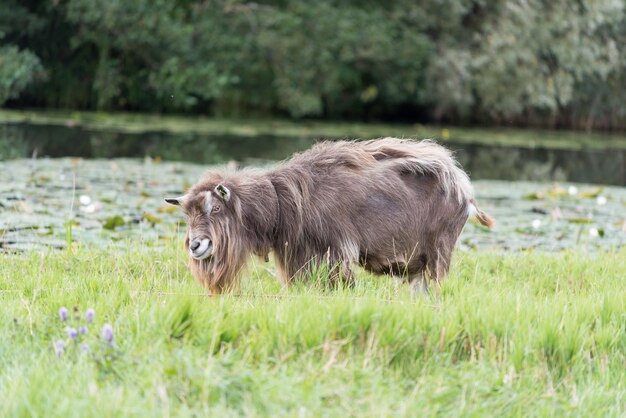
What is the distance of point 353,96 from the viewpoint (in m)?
31.6

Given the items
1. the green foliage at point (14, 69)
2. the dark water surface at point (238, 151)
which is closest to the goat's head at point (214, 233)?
the dark water surface at point (238, 151)

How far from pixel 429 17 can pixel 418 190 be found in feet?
80.6

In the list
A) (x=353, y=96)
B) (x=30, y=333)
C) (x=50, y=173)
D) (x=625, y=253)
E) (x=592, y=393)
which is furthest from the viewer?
(x=353, y=96)

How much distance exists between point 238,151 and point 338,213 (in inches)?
488

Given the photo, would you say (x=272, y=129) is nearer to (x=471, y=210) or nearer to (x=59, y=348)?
(x=471, y=210)

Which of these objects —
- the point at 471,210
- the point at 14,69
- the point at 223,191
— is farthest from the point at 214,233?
the point at 14,69

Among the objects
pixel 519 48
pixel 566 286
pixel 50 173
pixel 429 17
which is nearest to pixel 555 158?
pixel 519 48

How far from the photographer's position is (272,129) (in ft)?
75.4

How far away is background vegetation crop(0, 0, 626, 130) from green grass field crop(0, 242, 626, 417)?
17.8m

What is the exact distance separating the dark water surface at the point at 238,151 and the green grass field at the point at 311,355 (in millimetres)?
9297

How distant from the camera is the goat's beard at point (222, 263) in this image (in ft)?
17.4

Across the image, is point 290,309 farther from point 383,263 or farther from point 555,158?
point 555,158

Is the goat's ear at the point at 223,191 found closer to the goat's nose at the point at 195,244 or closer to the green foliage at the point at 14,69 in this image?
the goat's nose at the point at 195,244

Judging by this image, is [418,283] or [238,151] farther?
[238,151]
